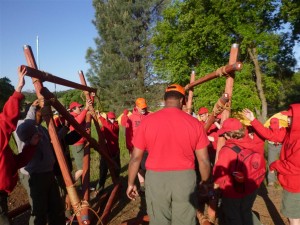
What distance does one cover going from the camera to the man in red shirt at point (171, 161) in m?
3.11

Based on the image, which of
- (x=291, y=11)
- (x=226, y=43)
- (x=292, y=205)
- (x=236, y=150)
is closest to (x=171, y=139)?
(x=236, y=150)

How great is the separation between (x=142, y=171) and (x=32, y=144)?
4205 millimetres

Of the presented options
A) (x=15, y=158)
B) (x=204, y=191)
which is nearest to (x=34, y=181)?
(x=15, y=158)

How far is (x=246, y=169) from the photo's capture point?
356 cm

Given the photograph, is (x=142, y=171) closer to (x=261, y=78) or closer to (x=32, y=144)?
(x=32, y=144)

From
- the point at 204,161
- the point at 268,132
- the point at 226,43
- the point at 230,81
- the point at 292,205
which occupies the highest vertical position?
the point at 226,43

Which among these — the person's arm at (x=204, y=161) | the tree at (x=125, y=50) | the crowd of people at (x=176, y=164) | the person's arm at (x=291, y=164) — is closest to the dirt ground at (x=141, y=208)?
the crowd of people at (x=176, y=164)

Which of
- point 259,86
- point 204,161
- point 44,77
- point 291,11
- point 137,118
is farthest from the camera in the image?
point 291,11

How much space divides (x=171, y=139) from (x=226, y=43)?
18.7 meters

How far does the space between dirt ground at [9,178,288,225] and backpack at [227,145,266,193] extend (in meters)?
2.05

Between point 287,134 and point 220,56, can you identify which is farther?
point 220,56

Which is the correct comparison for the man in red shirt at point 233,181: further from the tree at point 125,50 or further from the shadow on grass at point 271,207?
the tree at point 125,50

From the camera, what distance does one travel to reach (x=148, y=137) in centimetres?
321

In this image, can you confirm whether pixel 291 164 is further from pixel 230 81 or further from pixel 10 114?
pixel 10 114
